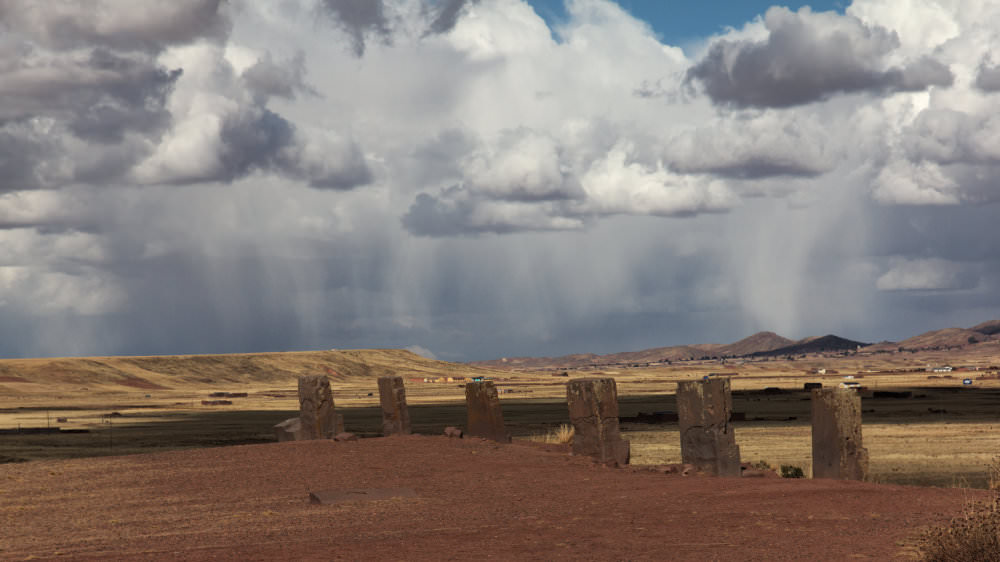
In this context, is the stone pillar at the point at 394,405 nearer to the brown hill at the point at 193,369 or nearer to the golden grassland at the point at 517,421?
the golden grassland at the point at 517,421

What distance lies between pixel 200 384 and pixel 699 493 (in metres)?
133

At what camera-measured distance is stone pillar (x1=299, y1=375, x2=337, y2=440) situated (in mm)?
26875

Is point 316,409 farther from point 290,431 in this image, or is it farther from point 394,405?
point 394,405

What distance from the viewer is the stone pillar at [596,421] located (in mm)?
22422

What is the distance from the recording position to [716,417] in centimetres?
2022

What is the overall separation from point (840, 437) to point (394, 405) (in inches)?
486

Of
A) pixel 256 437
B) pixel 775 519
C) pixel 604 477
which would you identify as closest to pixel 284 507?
pixel 604 477

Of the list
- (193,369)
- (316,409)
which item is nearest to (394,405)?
(316,409)

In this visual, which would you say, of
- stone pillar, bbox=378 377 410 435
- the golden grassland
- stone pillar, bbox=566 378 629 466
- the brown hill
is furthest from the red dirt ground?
the brown hill

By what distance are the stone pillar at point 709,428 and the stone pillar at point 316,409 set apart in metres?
10.0

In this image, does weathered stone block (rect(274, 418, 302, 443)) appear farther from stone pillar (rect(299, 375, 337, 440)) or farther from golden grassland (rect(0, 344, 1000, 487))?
golden grassland (rect(0, 344, 1000, 487))

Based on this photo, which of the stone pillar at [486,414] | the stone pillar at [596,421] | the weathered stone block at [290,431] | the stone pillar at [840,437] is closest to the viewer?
the stone pillar at [840,437]

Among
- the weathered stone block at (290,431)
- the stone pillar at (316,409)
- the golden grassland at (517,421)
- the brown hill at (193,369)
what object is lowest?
the golden grassland at (517,421)

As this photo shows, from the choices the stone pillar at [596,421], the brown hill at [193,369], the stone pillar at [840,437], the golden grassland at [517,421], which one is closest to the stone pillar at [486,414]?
the stone pillar at [596,421]
